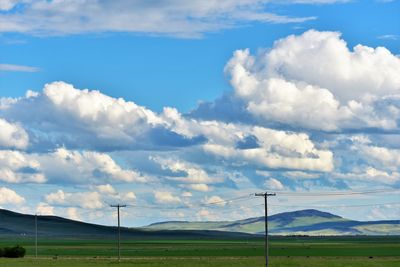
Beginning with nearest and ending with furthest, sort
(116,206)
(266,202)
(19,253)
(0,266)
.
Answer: (266,202) → (0,266) → (116,206) → (19,253)

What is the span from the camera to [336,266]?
12288cm

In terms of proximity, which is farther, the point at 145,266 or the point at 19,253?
the point at 19,253

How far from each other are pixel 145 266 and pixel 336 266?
28.8 meters

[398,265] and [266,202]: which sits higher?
[266,202]

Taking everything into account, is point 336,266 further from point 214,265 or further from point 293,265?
point 214,265

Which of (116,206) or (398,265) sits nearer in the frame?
(398,265)

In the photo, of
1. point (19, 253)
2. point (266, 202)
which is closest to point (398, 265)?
point (266, 202)

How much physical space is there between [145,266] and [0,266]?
70.6 ft

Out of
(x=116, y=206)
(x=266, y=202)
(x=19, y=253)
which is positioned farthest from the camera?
(x=19, y=253)

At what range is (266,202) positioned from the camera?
111688 millimetres

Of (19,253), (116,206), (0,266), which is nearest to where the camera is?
(0,266)

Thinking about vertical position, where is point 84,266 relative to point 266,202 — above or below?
below

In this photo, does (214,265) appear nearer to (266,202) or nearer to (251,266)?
(251,266)

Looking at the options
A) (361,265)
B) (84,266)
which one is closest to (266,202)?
(361,265)
